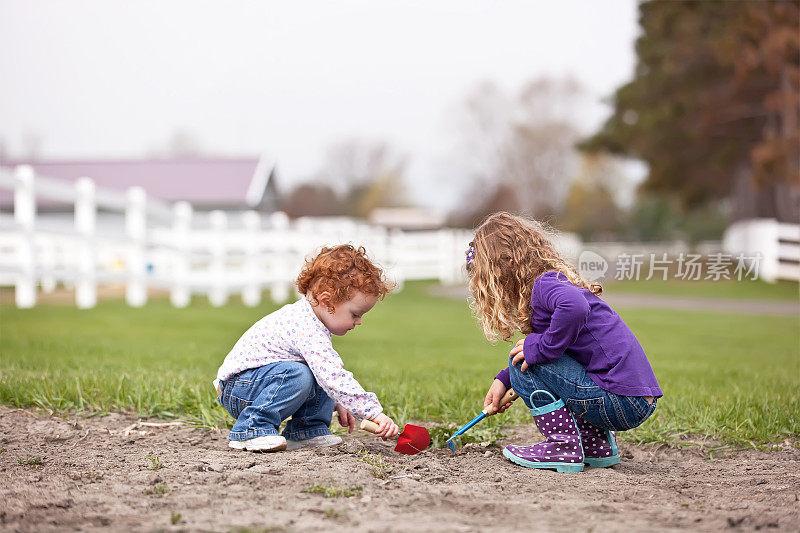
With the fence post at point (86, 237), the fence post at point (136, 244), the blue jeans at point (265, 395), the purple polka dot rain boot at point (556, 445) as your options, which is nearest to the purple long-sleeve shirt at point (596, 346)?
the purple polka dot rain boot at point (556, 445)

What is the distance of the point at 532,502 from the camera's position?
9.10 ft

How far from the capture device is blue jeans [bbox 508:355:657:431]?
3.36 metres

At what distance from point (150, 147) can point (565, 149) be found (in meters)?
34.8

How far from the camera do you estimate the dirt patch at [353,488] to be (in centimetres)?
251

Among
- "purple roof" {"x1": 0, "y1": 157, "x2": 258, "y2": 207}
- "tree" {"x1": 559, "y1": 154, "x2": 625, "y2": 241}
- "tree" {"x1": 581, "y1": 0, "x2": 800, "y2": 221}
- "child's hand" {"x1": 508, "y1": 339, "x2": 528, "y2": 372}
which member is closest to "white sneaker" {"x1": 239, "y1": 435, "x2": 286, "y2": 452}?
"child's hand" {"x1": 508, "y1": 339, "x2": 528, "y2": 372}

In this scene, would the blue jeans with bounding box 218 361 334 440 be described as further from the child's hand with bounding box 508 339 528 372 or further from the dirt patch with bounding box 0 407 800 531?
the child's hand with bounding box 508 339 528 372

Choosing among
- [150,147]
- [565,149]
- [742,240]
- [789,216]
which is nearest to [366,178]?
[150,147]

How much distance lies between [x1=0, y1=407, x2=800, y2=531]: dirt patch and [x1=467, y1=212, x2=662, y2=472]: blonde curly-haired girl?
18cm

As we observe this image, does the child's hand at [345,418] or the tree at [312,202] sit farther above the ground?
the tree at [312,202]

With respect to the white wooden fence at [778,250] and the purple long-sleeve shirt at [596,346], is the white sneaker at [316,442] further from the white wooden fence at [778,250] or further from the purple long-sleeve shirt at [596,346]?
the white wooden fence at [778,250]

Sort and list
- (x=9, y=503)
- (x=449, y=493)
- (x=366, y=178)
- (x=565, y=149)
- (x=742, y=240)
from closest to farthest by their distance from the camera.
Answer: (x=9, y=503)
(x=449, y=493)
(x=742, y=240)
(x=565, y=149)
(x=366, y=178)

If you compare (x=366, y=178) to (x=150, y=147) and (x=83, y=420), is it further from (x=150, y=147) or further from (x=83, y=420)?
(x=83, y=420)

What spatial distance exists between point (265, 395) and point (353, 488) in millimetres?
841

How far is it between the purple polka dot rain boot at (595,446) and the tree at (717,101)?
16928mm
